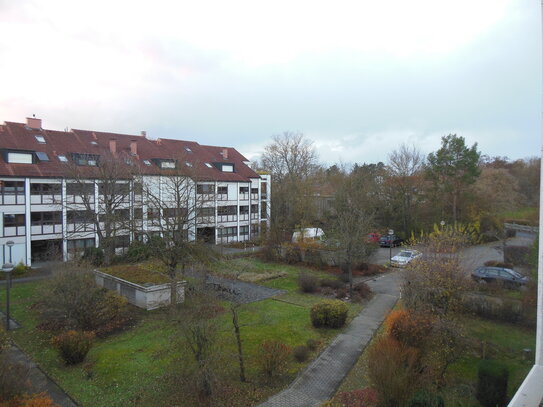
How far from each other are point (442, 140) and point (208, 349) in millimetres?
34401

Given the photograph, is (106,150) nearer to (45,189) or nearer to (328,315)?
(45,189)

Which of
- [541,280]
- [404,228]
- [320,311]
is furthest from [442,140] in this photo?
[541,280]

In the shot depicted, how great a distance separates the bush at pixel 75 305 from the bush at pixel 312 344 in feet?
26.9

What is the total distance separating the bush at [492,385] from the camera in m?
9.48

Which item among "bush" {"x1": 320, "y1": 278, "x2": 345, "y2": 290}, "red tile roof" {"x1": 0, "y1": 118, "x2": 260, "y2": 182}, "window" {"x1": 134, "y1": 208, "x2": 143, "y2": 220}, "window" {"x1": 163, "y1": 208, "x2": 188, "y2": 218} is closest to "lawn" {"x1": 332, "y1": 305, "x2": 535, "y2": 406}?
"bush" {"x1": 320, "y1": 278, "x2": 345, "y2": 290}

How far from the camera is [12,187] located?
87.8ft

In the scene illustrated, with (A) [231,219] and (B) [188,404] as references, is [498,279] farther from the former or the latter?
(A) [231,219]

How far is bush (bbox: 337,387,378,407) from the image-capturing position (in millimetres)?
9337

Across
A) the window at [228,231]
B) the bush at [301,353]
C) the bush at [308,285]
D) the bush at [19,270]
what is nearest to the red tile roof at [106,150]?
the window at [228,231]

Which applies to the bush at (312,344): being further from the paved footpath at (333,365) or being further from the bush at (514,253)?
the bush at (514,253)

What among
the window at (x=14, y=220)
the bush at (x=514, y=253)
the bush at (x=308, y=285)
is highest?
the window at (x=14, y=220)

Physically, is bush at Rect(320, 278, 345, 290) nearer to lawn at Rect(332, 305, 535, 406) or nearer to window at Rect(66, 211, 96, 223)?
lawn at Rect(332, 305, 535, 406)

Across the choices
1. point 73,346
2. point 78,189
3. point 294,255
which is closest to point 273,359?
point 73,346

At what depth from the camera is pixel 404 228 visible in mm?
40438
